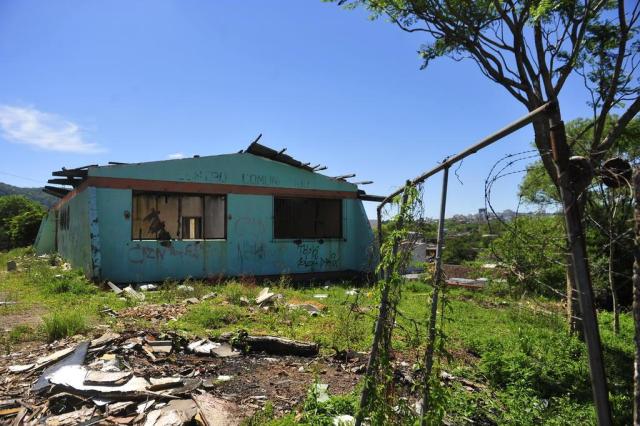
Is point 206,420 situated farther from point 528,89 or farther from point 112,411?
point 528,89

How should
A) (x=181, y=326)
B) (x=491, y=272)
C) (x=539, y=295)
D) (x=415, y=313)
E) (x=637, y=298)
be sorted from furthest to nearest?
(x=491, y=272)
(x=539, y=295)
(x=415, y=313)
(x=181, y=326)
(x=637, y=298)

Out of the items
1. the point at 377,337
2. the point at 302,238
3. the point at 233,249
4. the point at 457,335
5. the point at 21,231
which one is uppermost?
the point at 21,231

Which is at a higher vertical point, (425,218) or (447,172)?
(447,172)

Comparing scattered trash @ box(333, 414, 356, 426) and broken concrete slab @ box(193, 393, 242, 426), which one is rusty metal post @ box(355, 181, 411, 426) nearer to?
scattered trash @ box(333, 414, 356, 426)

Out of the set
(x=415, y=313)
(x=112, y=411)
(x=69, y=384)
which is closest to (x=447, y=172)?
(x=112, y=411)

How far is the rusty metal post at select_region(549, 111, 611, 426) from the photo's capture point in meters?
1.89

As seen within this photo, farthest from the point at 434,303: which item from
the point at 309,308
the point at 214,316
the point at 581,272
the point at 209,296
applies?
the point at 209,296

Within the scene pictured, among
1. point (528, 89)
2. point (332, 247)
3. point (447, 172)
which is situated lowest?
point (332, 247)

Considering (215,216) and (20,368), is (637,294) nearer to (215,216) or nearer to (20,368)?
(20,368)

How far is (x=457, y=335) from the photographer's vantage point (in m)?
7.16

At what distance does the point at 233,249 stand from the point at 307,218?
326 cm

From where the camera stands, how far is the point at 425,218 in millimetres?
3113

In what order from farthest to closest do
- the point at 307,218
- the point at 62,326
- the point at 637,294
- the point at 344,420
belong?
the point at 307,218 < the point at 62,326 < the point at 344,420 < the point at 637,294

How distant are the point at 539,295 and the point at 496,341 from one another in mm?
7733
